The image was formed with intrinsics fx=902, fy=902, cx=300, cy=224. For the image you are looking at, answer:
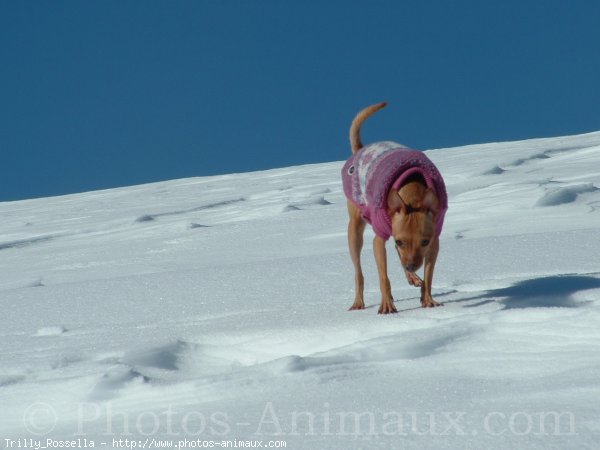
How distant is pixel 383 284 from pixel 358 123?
135cm

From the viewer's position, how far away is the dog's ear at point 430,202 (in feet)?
14.6

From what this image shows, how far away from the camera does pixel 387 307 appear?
462cm

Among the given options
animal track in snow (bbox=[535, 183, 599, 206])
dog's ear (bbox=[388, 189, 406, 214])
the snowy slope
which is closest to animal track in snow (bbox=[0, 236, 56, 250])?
the snowy slope

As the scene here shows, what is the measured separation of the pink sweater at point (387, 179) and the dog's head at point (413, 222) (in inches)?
3.1

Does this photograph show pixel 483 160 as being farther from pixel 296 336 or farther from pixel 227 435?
pixel 227 435

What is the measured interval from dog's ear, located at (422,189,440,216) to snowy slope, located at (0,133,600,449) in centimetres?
52

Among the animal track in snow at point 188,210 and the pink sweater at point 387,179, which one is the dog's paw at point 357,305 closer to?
the pink sweater at point 387,179

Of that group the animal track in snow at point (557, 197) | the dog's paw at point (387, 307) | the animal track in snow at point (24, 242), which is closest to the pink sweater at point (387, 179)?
the dog's paw at point (387, 307)

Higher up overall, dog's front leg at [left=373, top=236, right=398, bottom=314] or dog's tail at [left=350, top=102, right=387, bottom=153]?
dog's tail at [left=350, top=102, right=387, bottom=153]

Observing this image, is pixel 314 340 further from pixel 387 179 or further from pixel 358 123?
pixel 358 123

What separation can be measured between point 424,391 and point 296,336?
118cm

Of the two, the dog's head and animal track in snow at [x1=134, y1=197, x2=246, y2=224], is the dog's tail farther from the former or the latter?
animal track in snow at [x1=134, y1=197, x2=246, y2=224]

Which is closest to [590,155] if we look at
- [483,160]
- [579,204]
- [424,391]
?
[483,160]

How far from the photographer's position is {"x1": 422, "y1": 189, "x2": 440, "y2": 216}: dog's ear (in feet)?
14.6
